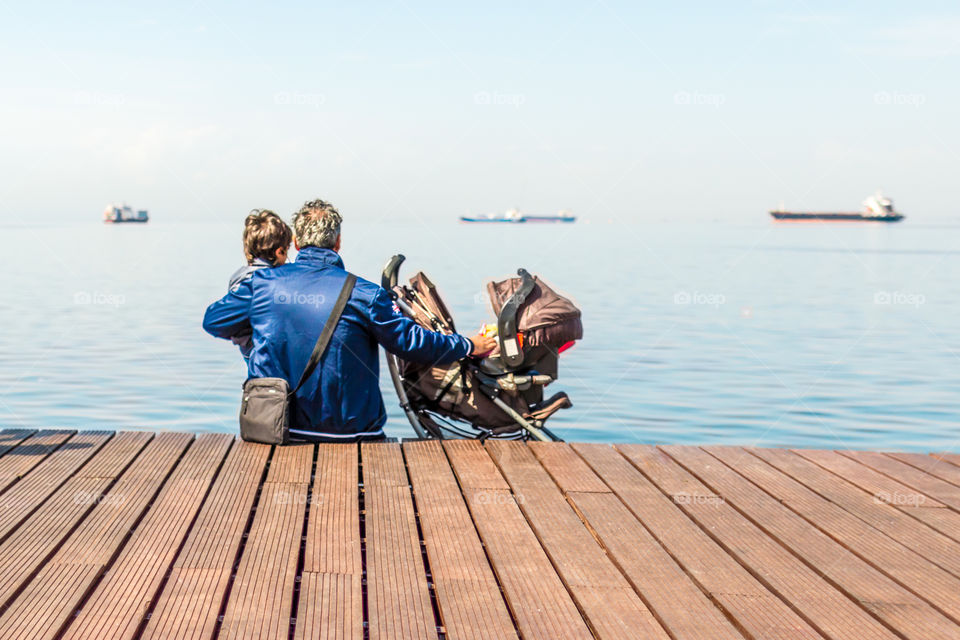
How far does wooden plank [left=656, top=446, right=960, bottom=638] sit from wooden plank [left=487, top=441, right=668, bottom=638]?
59 centimetres

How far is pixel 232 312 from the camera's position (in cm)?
431

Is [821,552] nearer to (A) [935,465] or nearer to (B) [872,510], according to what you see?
(B) [872,510]

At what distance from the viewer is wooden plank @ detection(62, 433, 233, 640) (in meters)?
2.35

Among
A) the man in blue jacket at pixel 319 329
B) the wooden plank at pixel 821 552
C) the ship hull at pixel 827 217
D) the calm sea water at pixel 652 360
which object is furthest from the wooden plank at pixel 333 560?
the ship hull at pixel 827 217

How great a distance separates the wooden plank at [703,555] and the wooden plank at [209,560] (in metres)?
1.30

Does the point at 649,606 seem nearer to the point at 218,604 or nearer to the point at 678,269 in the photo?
the point at 218,604

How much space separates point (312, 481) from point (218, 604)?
1198 millimetres

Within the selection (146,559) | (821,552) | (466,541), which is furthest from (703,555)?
(146,559)

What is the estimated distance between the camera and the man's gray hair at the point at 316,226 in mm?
4266

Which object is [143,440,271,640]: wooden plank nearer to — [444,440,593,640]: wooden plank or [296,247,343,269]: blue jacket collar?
[444,440,593,640]: wooden plank

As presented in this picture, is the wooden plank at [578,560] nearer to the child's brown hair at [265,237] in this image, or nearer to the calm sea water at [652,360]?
the child's brown hair at [265,237]

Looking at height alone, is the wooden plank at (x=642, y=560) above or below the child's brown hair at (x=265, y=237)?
below

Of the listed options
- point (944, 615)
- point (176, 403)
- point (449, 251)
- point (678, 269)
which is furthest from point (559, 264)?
point (944, 615)

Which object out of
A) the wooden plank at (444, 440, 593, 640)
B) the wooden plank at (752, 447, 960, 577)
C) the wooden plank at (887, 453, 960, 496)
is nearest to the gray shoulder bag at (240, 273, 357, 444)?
the wooden plank at (444, 440, 593, 640)
